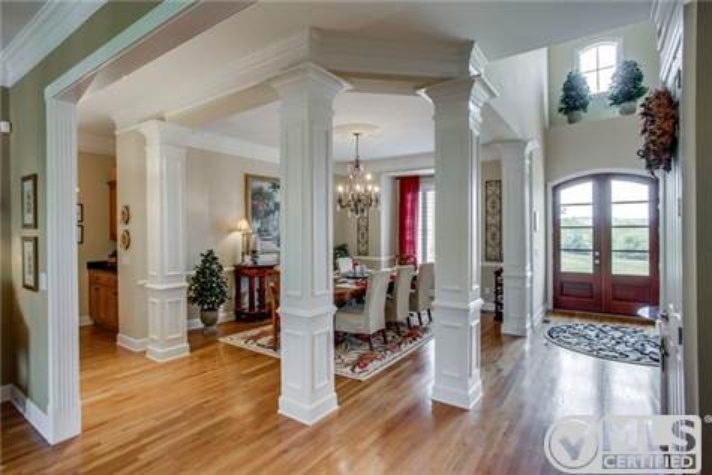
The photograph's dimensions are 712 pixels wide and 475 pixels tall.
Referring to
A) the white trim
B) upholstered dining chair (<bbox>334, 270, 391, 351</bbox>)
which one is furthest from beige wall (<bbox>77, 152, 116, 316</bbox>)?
upholstered dining chair (<bbox>334, 270, 391, 351</bbox>)

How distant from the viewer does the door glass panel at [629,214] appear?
624cm

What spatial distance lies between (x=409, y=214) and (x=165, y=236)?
200 inches

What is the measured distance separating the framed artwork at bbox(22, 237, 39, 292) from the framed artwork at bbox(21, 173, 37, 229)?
116 mm

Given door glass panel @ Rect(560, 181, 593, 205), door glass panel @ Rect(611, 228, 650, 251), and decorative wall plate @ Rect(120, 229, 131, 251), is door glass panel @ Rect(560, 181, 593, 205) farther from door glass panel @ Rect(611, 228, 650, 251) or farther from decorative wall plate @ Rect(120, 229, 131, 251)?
decorative wall plate @ Rect(120, 229, 131, 251)

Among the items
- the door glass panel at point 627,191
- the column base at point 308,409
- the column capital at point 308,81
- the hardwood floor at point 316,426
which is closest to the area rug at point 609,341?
the hardwood floor at point 316,426

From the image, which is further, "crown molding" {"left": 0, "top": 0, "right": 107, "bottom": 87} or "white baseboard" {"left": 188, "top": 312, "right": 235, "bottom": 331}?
"white baseboard" {"left": 188, "top": 312, "right": 235, "bottom": 331}

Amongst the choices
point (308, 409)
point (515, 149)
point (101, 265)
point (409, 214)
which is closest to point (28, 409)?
point (308, 409)

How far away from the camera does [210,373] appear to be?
154 inches

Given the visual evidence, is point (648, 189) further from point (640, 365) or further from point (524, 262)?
point (640, 365)

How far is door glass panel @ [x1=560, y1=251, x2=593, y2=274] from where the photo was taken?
6660 mm

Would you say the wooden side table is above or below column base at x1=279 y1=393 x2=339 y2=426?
above

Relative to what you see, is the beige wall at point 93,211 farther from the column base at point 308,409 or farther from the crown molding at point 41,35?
the column base at point 308,409

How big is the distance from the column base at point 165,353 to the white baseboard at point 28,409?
1.24 m

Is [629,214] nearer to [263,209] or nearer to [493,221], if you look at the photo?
[493,221]
